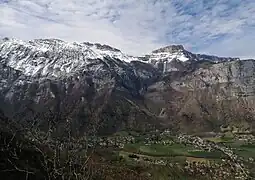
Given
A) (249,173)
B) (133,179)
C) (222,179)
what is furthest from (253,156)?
(133,179)

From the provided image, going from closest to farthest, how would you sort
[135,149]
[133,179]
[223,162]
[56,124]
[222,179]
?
[56,124] < [133,179] < [222,179] < [223,162] < [135,149]

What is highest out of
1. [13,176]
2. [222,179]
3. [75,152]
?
[75,152]

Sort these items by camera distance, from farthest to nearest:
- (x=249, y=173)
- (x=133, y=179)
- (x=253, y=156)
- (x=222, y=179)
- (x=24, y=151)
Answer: (x=253, y=156) < (x=249, y=173) < (x=222, y=179) < (x=133, y=179) < (x=24, y=151)

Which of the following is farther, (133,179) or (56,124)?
(133,179)

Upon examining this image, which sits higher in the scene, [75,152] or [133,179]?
[75,152]

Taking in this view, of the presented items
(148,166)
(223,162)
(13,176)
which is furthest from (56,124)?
(223,162)

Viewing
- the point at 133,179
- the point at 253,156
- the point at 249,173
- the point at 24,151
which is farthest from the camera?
the point at 253,156

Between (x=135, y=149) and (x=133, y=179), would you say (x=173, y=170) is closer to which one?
(x=133, y=179)

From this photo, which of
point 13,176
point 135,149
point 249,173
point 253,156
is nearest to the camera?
point 13,176

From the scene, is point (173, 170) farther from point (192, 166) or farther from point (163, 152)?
point (163, 152)
